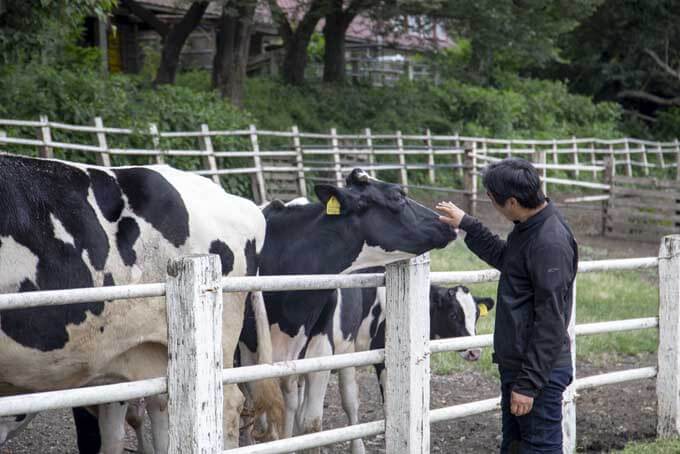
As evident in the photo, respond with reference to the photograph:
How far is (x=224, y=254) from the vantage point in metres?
5.09

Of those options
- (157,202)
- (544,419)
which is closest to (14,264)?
(157,202)

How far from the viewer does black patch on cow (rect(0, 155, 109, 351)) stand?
4355 mm

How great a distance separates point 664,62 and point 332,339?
106 feet

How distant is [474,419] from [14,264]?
4.03 m

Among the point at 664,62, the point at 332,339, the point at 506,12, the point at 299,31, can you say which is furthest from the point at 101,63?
the point at 664,62

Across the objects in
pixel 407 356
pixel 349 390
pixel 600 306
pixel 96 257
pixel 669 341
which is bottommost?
pixel 600 306

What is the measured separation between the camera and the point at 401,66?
4069 cm

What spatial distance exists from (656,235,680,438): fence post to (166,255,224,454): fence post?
3.48 m

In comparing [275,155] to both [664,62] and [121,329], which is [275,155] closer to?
[121,329]

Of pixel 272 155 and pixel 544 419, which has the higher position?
pixel 544 419

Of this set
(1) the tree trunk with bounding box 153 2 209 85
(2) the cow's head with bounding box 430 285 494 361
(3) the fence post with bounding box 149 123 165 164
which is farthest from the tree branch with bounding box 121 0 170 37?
(2) the cow's head with bounding box 430 285 494 361

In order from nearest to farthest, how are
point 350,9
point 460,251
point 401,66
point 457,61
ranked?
point 460,251, point 350,9, point 457,61, point 401,66

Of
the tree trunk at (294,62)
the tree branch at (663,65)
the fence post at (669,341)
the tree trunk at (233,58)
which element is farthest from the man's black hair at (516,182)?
the tree branch at (663,65)

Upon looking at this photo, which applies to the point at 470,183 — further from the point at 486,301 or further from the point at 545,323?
the point at 545,323
